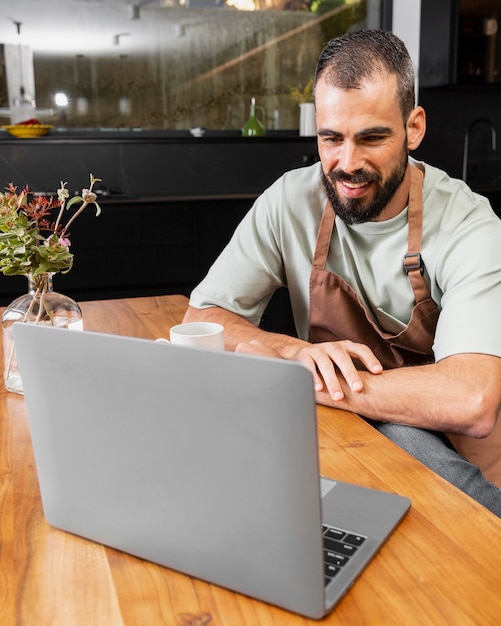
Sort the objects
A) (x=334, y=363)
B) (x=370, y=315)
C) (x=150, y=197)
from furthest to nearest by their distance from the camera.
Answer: (x=150, y=197) < (x=370, y=315) < (x=334, y=363)

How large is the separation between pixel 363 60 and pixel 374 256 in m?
0.42

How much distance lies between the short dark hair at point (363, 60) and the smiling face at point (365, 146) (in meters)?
0.02

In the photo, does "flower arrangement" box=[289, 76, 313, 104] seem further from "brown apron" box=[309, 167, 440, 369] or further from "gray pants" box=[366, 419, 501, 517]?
"gray pants" box=[366, 419, 501, 517]

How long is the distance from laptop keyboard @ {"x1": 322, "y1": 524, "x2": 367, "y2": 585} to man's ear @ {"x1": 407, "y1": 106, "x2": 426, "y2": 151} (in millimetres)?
1065

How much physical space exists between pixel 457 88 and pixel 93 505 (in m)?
3.99

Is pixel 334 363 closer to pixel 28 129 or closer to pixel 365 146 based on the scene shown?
pixel 365 146

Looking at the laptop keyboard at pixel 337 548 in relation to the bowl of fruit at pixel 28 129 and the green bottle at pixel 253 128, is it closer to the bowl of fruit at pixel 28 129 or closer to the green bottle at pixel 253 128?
the bowl of fruit at pixel 28 129

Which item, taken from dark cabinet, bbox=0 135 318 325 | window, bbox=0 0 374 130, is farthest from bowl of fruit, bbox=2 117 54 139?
window, bbox=0 0 374 130

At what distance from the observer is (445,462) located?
1.13 metres

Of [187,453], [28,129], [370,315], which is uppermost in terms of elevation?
[28,129]

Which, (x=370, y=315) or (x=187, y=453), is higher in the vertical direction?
(x=187, y=453)

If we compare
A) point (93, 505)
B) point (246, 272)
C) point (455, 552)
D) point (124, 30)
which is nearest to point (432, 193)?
point (246, 272)

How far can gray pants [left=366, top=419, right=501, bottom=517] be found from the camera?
108 cm

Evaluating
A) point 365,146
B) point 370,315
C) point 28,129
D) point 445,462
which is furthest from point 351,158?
point 28,129
